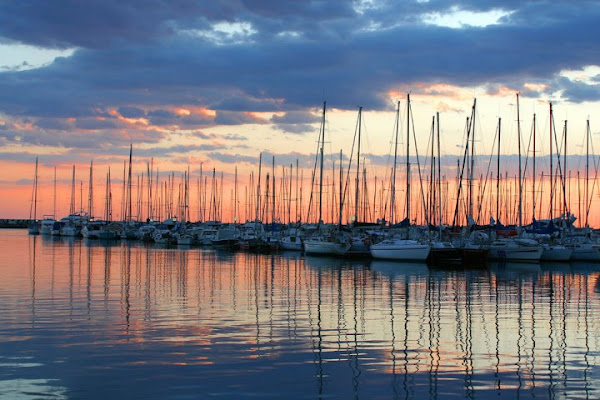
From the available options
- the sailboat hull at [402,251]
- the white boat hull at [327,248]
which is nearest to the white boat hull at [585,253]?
the sailboat hull at [402,251]

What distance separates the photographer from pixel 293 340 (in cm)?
1889

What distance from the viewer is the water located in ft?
45.7

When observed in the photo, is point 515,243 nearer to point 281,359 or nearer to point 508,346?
point 508,346

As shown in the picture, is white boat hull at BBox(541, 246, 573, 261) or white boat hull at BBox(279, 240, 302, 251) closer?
white boat hull at BBox(541, 246, 573, 261)

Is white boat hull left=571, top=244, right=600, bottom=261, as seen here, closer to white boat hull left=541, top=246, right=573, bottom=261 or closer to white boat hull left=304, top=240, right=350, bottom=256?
white boat hull left=541, top=246, right=573, bottom=261

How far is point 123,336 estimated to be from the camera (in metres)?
19.3

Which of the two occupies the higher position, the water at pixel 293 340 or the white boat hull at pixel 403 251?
the white boat hull at pixel 403 251

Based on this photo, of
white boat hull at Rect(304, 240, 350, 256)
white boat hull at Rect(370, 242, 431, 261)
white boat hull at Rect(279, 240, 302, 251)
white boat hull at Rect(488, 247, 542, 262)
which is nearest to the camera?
white boat hull at Rect(370, 242, 431, 261)

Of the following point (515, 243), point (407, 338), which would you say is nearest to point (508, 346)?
point (407, 338)

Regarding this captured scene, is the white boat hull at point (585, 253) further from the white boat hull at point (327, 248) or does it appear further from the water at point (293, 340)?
the water at point (293, 340)

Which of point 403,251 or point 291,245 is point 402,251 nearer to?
point 403,251

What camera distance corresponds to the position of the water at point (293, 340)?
13.9 m

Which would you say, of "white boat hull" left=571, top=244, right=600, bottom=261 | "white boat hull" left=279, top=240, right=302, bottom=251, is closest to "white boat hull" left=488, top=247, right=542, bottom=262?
"white boat hull" left=571, top=244, right=600, bottom=261

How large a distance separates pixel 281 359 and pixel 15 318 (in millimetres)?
10380
